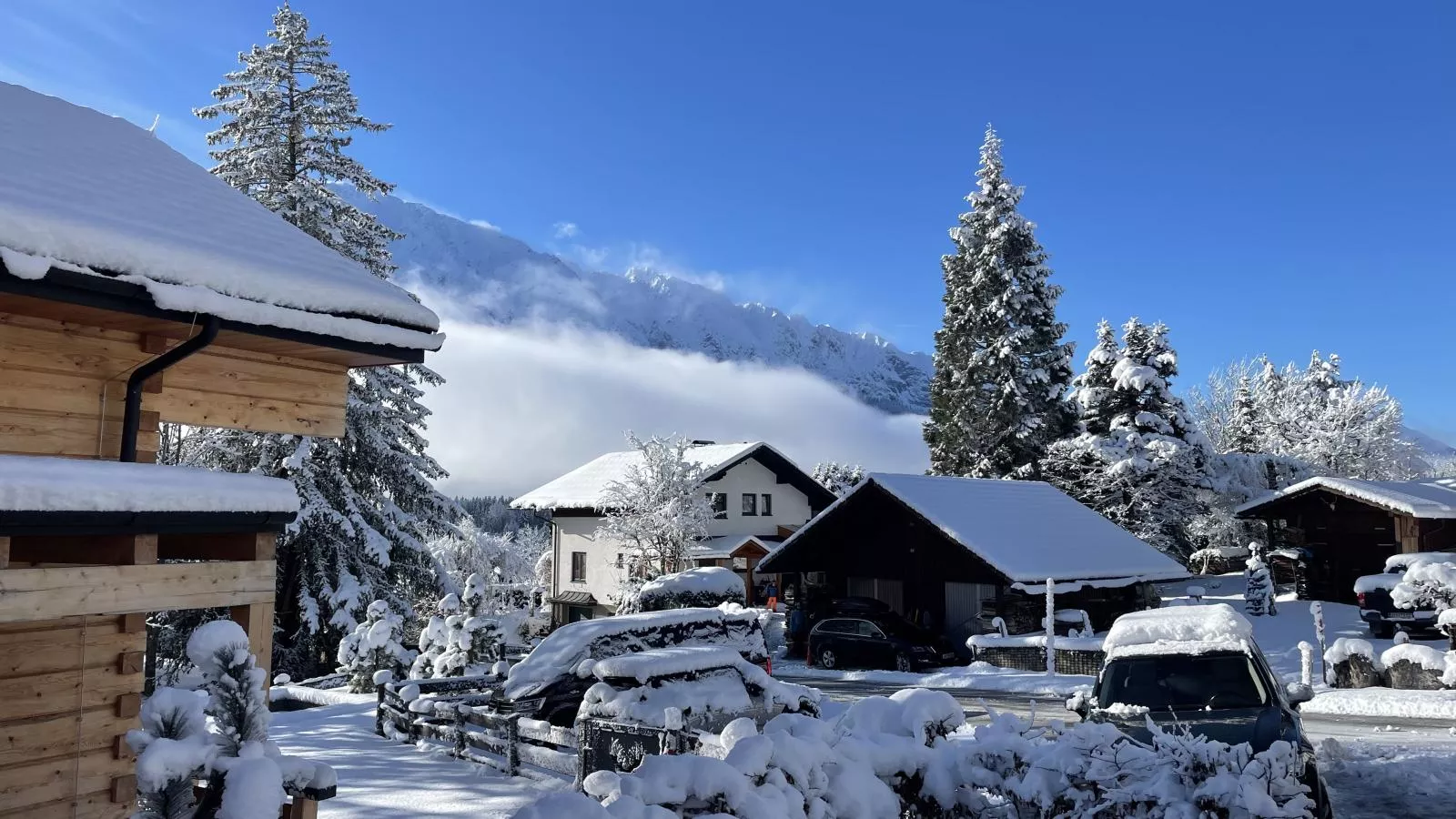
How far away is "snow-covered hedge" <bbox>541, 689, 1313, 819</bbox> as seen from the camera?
595 cm

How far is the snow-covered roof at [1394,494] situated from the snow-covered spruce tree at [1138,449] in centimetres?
481

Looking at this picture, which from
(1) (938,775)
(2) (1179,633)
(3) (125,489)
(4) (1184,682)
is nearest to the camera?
(3) (125,489)

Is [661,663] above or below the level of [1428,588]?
below

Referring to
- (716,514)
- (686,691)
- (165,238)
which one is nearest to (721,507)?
(716,514)

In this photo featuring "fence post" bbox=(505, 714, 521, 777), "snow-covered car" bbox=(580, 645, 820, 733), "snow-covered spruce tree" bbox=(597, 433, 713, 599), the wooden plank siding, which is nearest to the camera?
the wooden plank siding

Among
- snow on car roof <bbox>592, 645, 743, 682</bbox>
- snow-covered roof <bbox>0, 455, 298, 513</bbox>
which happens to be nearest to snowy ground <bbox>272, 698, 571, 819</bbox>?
snow on car roof <bbox>592, 645, 743, 682</bbox>

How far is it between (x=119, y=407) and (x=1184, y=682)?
1058 cm

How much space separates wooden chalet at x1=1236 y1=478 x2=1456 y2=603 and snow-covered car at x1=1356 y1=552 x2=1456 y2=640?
2463 millimetres

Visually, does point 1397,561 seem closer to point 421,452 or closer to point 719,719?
point 719,719

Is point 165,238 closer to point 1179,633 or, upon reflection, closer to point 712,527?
point 1179,633

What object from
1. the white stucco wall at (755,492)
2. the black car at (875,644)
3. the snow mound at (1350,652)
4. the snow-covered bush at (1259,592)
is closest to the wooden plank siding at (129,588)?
the black car at (875,644)

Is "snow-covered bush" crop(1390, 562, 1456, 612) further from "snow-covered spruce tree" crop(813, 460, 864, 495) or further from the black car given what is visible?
"snow-covered spruce tree" crop(813, 460, 864, 495)

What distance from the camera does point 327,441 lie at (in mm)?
25156

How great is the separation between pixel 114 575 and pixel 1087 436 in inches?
→ 1589
